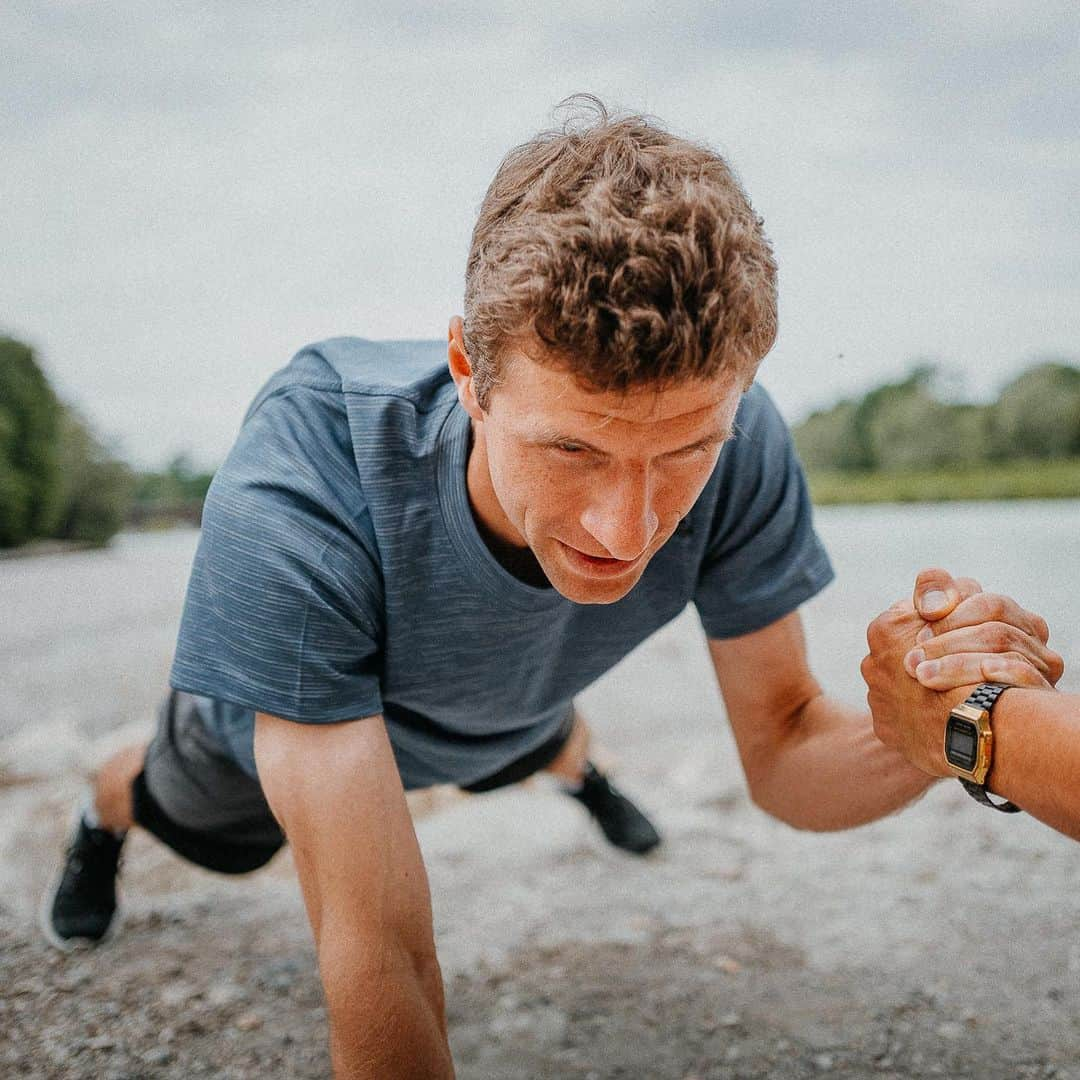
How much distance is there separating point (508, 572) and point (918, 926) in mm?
1434

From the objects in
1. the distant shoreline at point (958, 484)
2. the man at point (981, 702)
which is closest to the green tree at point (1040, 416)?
the distant shoreline at point (958, 484)

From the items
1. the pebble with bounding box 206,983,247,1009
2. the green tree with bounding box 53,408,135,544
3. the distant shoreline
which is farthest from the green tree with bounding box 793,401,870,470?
the pebble with bounding box 206,983,247,1009

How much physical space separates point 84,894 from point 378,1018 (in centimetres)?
135

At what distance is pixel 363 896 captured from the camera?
134 cm

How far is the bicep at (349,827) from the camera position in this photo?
4.40 ft

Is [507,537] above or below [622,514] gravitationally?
below

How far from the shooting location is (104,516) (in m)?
4.38

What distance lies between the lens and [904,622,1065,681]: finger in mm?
1494

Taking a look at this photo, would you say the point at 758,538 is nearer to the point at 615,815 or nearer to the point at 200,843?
the point at 615,815

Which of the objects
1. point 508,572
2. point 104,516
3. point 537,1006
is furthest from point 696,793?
point 104,516

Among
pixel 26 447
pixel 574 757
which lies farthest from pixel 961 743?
pixel 26 447

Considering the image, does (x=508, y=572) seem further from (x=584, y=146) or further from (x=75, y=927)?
(x=75, y=927)

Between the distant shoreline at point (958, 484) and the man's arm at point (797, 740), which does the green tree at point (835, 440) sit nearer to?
the distant shoreline at point (958, 484)

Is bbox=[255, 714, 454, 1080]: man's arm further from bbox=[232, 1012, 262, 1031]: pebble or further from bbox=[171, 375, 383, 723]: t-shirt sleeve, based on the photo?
bbox=[232, 1012, 262, 1031]: pebble
